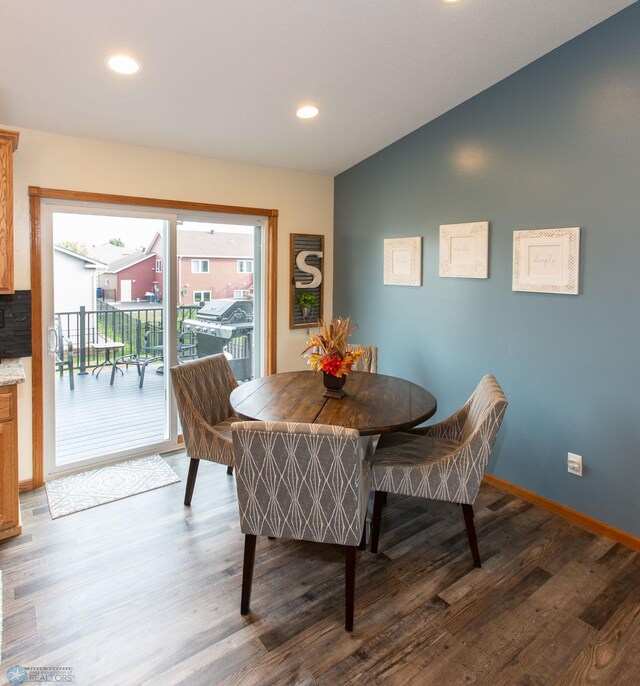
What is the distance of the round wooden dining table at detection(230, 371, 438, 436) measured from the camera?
2.38m

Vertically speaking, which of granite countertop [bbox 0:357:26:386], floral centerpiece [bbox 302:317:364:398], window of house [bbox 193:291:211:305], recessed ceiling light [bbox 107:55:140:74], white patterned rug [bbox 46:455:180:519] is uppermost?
recessed ceiling light [bbox 107:55:140:74]

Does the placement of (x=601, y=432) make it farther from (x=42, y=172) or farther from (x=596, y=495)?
(x=42, y=172)

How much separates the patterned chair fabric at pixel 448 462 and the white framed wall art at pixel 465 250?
3.28ft

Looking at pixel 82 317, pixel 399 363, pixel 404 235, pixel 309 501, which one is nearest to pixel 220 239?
pixel 82 317

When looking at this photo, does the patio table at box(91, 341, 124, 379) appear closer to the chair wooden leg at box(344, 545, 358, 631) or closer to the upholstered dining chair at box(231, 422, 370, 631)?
the upholstered dining chair at box(231, 422, 370, 631)

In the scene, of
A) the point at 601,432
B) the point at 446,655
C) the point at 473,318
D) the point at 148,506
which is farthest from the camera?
the point at 473,318

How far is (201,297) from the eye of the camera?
4.07m

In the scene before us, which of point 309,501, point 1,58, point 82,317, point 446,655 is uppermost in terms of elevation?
point 1,58

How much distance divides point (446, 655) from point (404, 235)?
118 inches

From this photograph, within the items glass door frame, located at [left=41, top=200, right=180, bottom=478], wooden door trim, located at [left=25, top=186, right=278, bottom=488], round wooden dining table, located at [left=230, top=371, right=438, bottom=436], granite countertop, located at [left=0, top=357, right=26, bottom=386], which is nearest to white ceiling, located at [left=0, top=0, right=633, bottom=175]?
wooden door trim, located at [left=25, top=186, right=278, bottom=488]

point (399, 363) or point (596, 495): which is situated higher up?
point (399, 363)

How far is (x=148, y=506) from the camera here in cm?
306

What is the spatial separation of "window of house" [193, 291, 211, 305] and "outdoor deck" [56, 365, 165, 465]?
25.7 inches

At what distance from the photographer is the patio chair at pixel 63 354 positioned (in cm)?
347
